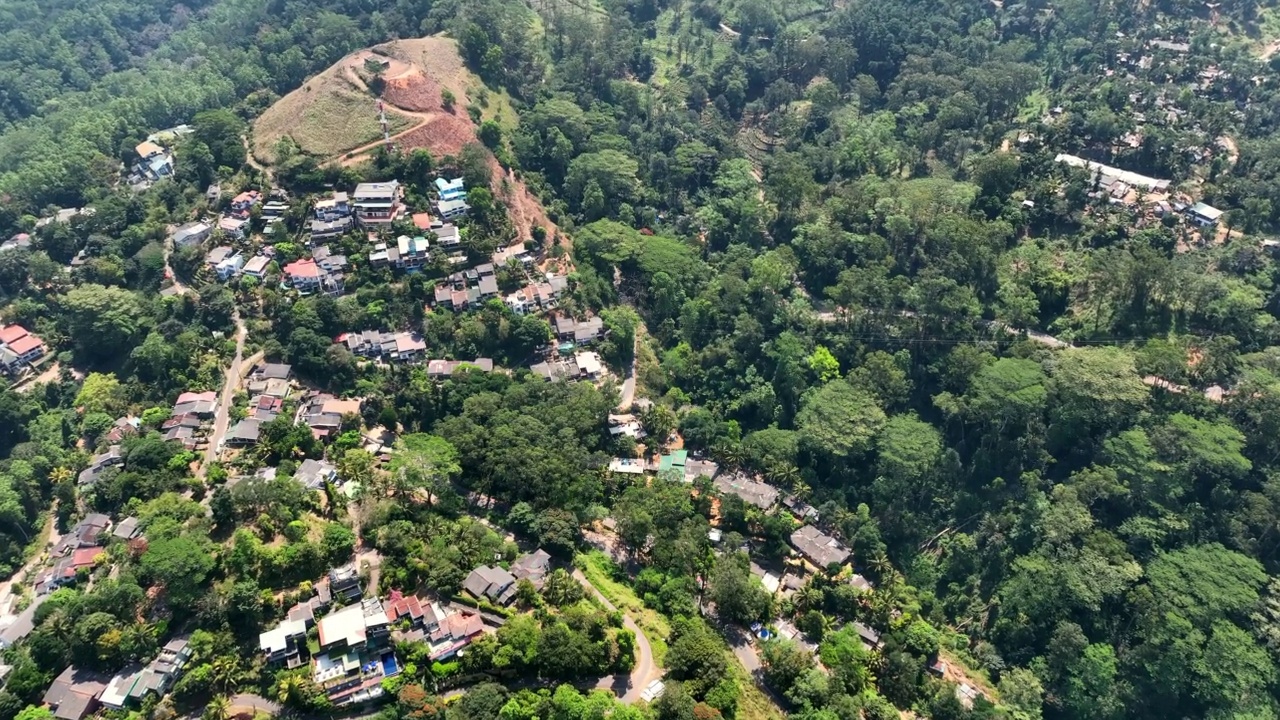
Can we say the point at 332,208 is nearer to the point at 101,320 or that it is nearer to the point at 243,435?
the point at 101,320

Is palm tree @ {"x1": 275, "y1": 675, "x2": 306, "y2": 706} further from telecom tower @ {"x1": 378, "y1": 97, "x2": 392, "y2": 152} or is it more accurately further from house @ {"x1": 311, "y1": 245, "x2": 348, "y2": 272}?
telecom tower @ {"x1": 378, "y1": 97, "x2": 392, "y2": 152}

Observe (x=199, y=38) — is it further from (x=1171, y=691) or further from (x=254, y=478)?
(x=1171, y=691)

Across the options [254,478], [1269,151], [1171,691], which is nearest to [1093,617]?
[1171,691]

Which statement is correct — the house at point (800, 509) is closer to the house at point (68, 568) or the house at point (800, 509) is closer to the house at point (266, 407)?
the house at point (266, 407)

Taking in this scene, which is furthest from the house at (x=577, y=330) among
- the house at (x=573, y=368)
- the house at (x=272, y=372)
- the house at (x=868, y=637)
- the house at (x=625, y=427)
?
the house at (x=868, y=637)

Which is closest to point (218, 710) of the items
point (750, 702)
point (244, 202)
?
point (750, 702)
